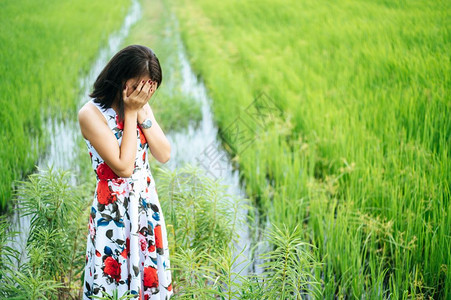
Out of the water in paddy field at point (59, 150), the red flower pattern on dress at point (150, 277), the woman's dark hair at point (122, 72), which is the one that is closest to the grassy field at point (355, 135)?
the red flower pattern on dress at point (150, 277)

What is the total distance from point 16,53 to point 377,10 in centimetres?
478

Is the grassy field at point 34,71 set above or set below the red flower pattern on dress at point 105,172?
above

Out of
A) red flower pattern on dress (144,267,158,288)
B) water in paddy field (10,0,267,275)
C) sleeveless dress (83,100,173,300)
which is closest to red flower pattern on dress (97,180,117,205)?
sleeveless dress (83,100,173,300)

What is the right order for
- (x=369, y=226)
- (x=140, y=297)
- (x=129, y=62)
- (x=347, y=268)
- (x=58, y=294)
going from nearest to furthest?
(x=129, y=62), (x=140, y=297), (x=58, y=294), (x=347, y=268), (x=369, y=226)

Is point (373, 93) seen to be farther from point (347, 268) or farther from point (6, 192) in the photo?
point (6, 192)

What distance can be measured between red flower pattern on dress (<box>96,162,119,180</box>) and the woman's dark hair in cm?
18

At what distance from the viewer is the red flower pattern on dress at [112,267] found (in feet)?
4.18

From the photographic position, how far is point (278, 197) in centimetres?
256

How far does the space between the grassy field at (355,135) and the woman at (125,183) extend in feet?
2.94

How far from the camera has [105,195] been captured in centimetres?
125

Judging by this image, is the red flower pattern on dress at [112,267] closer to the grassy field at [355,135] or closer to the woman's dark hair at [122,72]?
the woman's dark hair at [122,72]

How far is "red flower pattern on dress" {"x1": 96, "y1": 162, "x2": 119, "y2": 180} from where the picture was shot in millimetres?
1255

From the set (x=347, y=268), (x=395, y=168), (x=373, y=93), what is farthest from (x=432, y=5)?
(x=347, y=268)

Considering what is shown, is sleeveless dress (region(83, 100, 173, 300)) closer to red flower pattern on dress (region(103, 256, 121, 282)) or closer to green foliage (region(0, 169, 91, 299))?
red flower pattern on dress (region(103, 256, 121, 282))
